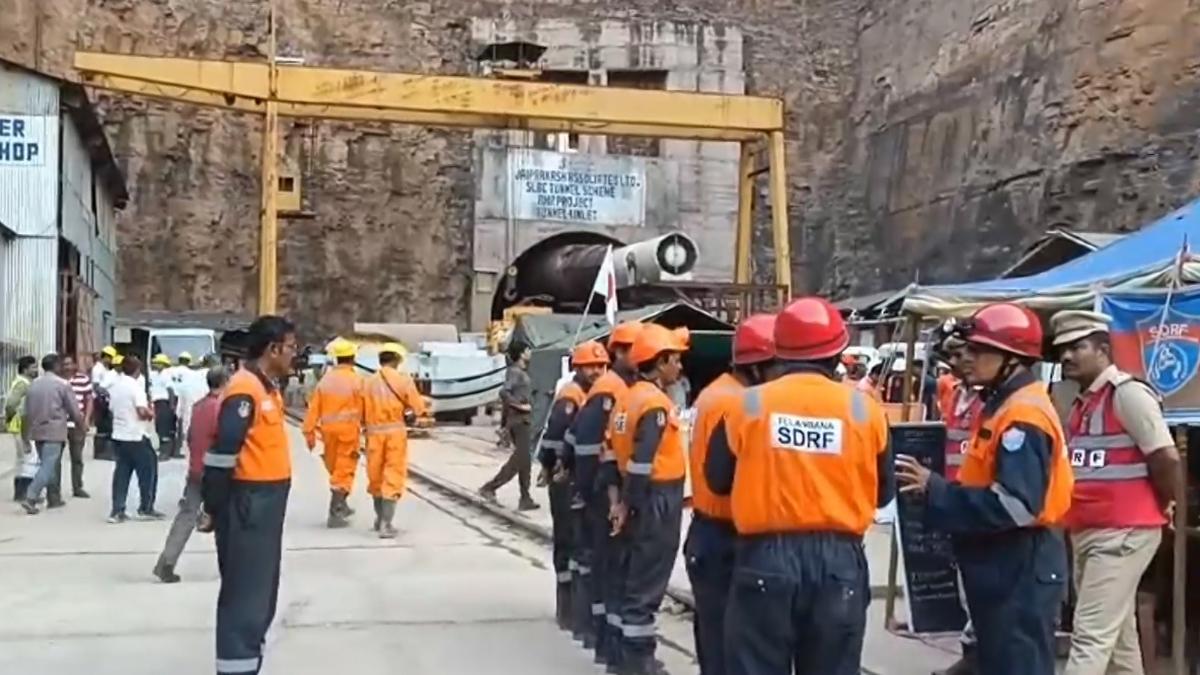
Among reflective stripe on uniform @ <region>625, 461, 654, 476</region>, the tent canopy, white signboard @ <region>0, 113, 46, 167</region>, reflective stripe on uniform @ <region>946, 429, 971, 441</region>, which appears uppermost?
white signboard @ <region>0, 113, 46, 167</region>

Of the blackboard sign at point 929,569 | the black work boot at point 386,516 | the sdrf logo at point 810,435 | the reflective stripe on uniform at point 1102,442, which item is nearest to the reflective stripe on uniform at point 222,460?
the sdrf logo at point 810,435

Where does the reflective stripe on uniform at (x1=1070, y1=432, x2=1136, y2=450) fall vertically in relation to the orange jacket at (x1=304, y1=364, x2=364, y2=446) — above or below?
above

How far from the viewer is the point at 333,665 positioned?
305 inches

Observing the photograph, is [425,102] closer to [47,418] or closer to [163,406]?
[163,406]

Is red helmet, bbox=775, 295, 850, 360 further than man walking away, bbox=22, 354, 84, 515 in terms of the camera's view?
No

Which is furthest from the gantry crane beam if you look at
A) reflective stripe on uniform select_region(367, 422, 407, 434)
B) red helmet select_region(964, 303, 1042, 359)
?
red helmet select_region(964, 303, 1042, 359)

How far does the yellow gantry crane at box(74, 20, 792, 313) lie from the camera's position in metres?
25.4

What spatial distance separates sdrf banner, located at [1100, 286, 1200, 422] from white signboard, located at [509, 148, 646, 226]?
32.4 m

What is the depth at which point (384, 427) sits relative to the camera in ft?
44.0

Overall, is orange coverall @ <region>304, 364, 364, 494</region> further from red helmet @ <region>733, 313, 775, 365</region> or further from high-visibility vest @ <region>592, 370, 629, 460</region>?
red helmet @ <region>733, 313, 775, 365</region>

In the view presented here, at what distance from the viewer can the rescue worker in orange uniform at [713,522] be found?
5617mm

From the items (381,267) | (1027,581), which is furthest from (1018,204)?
(1027,581)

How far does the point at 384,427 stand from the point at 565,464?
5.37 meters

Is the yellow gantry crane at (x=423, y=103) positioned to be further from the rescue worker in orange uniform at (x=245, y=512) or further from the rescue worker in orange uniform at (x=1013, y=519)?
the rescue worker in orange uniform at (x=1013, y=519)
